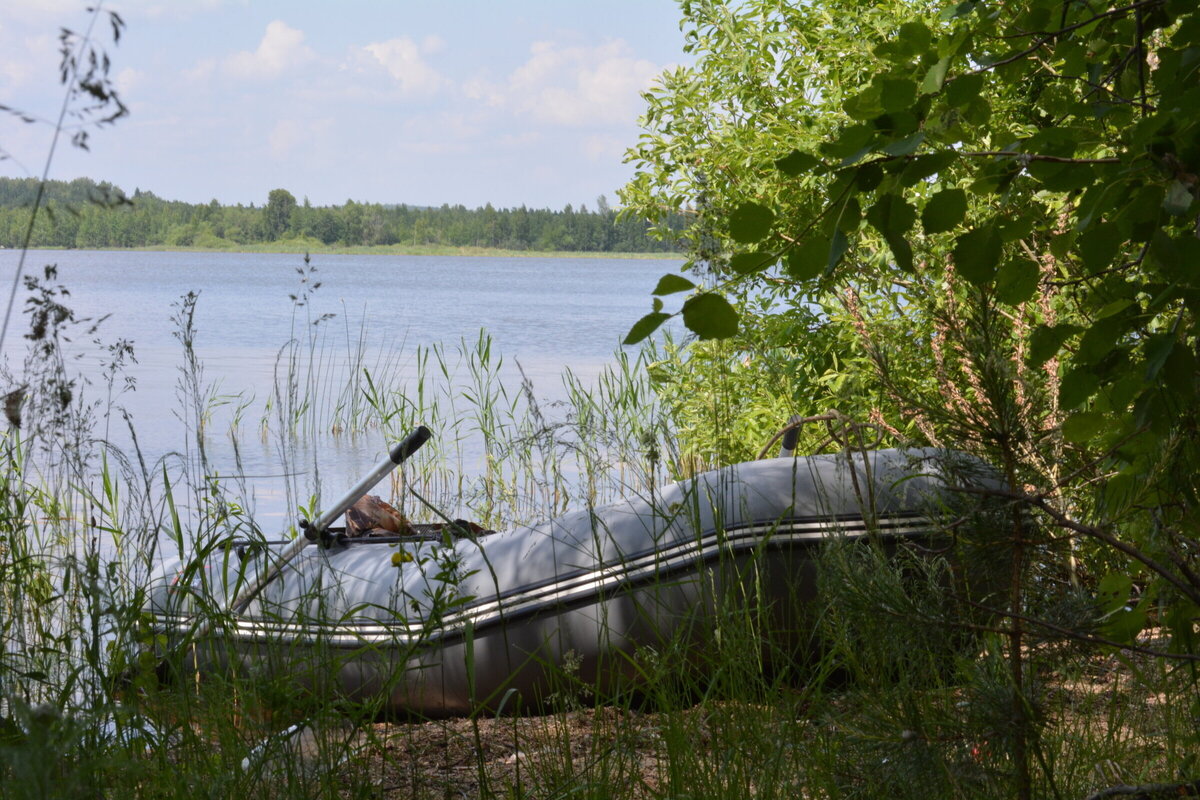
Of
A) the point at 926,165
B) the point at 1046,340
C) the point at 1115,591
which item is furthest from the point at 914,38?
the point at 1115,591

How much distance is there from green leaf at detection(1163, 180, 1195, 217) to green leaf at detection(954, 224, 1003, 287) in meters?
0.21

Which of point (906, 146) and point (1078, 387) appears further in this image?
point (1078, 387)

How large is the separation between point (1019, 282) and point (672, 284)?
67 cm

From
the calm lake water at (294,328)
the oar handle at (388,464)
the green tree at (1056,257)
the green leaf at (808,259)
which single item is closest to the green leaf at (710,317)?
the green tree at (1056,257)

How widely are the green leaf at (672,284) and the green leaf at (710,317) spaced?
0.16 feet

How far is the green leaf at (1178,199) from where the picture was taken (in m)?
1.14

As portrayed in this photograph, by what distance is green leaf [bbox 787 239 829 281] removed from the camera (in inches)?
48.8

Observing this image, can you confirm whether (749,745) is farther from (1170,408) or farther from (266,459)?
(266,459)

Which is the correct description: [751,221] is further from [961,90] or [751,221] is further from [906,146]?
[961,90]

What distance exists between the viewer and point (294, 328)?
484 inches

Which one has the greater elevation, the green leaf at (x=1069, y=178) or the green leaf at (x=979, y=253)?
the green leaf at (x=1069, y=178)

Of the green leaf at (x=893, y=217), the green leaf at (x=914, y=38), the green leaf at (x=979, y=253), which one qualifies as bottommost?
the green leaf at (x=979, y=253)

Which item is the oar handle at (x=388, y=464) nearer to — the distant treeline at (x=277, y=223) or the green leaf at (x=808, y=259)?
the distant treeline at (x=277, y=223)

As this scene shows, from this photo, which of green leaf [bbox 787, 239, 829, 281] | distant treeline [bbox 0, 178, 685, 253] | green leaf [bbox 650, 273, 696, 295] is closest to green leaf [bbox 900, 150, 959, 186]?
green leaf [bbox 787, 239, 829, 281]
